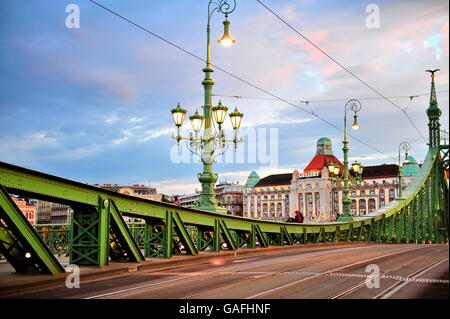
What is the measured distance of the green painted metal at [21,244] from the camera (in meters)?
11.0

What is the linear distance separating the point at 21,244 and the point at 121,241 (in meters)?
3.61

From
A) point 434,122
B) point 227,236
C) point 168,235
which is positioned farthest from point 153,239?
point 434,122

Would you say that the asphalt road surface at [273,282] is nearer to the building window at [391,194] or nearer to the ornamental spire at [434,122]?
the ornamental spire at [434,122]

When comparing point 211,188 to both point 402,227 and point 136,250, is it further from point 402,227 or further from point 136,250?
point 402,227

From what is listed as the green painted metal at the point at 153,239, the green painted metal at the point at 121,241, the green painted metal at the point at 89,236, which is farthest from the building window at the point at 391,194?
the green painted metal at the point at 89,236

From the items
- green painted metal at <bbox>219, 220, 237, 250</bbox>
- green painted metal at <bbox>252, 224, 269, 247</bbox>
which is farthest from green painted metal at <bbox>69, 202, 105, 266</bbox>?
green painted metal at <bbox>252, 224, 269, 247</bbox>

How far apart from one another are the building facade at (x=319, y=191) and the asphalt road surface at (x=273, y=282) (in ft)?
442

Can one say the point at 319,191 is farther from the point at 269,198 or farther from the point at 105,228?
the point at 105,228

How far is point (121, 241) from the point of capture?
51.1ft

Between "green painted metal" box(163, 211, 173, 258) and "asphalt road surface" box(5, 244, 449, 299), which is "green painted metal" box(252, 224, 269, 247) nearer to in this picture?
"asphalt road surface" box(5, 244, 449, 299)

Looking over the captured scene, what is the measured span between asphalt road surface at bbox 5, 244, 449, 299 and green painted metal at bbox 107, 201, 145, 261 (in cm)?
76

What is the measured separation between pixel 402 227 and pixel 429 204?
24.6 feet

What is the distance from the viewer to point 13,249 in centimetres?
1253
